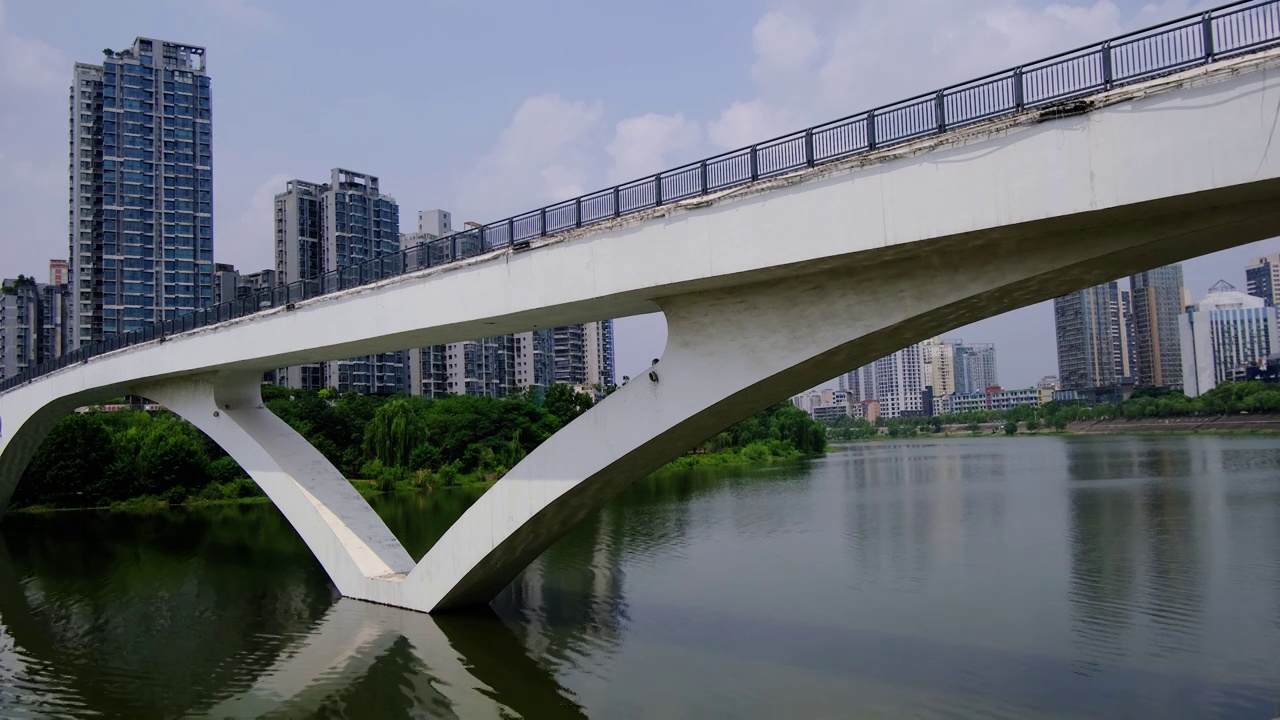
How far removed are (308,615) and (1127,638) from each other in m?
12.0

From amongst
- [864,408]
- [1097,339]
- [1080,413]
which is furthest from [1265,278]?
[864,408]

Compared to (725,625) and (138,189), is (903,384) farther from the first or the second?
(725,625)

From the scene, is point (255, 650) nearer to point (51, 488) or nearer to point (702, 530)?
point (702, 530)

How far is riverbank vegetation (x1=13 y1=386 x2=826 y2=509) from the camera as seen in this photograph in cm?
3653

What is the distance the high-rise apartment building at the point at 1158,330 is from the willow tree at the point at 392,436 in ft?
278

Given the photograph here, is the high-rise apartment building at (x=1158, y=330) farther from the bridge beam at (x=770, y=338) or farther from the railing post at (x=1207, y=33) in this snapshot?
the railing post at (x=1207, y=33)

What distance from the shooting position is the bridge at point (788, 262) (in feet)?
22.3

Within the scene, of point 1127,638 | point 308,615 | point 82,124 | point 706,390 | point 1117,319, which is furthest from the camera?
point 1117,319

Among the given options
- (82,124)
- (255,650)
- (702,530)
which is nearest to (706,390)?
(255,650)

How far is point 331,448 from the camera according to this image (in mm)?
44188

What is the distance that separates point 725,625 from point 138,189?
195 feet

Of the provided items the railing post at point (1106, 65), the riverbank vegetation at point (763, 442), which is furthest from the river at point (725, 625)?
the riverbank vegetation at point (763, 442)

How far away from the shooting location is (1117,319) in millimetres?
104812

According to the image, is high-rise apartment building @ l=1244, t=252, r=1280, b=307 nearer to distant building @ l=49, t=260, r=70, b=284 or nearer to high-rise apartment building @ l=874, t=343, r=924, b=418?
high-rise apartment building @ l=874, t=343, r=924, b=418
